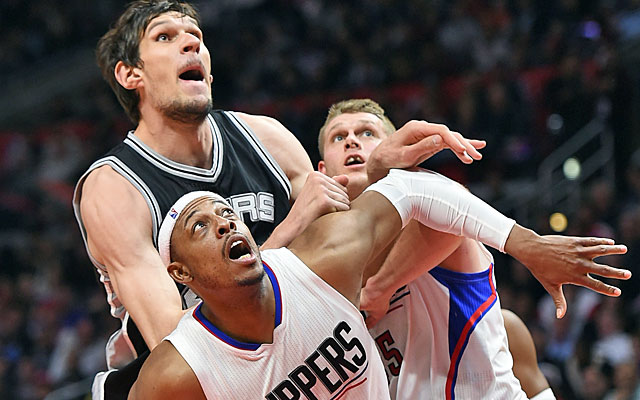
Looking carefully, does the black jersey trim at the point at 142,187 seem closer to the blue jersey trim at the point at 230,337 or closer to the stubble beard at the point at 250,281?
the blue jersey trim at the point at 230,337

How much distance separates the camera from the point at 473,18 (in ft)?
33.5

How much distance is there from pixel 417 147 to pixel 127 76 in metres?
1.31

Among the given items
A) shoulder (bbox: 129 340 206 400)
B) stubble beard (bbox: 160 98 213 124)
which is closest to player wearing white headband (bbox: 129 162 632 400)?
shoulder (bbox: 129 340 206 400)

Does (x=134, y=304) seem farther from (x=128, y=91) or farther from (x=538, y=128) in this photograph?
(x=538, y=128)

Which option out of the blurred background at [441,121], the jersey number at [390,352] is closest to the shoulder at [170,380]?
the jersey number at [390,352]

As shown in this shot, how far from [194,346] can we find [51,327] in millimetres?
7365

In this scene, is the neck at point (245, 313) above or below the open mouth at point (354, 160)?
below

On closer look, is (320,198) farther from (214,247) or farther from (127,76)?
(127,76)

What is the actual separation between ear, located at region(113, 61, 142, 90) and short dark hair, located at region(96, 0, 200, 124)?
0.07 ft

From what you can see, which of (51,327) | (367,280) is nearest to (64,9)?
(51,327)

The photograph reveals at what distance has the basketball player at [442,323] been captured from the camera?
10.8 ft

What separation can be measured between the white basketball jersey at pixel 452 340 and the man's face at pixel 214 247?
79 cm

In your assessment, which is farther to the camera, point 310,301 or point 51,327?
point 51,327

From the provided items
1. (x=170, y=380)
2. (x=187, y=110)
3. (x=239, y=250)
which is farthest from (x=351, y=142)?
(x=170, y=380)
